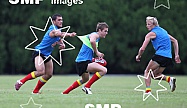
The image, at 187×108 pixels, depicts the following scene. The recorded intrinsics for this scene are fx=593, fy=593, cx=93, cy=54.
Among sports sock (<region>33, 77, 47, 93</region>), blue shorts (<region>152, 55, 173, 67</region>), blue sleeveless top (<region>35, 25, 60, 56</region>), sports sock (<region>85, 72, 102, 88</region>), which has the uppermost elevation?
blue sleeveless top (<region>35, 25, 60, 56</region>)

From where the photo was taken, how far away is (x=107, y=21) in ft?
101

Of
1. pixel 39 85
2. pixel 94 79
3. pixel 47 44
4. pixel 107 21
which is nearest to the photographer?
pixel 47 44

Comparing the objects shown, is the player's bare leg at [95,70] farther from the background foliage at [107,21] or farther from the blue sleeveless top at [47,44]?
the background foliage at [107,21]

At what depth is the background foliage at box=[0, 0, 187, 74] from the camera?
30.7 metres

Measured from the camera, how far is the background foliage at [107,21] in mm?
30703

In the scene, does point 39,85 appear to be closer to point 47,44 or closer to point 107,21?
point 47,44

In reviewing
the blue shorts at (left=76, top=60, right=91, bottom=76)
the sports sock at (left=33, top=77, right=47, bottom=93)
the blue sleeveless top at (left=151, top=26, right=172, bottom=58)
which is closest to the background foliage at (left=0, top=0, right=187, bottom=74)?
the sports sock at (left=33, top=77, right=47, bottom=93)

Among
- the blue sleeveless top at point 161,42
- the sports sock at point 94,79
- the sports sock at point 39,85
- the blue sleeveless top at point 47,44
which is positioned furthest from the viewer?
the sports sock at point 39,85

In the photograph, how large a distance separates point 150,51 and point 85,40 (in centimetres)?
1742

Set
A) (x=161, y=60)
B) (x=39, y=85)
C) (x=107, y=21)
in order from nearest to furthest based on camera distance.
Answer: (x=161, y=60) < (x=39, y=85) < (x=107, y=21)

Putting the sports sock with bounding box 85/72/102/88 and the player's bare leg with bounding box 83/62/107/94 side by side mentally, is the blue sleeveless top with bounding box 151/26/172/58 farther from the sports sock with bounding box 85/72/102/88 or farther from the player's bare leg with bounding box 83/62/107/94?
the sports sock with bounding box 85/72/102/88

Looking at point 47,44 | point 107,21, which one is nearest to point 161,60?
point 47,44

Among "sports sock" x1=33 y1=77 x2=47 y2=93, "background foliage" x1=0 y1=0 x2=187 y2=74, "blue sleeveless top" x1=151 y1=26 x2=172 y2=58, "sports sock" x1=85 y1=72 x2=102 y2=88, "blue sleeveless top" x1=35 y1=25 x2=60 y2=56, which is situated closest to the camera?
"blue sleeveless top" x1=151 y1=26 x2=172 y2=58

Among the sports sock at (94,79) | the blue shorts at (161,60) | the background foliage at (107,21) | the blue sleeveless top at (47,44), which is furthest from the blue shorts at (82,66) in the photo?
the background foliage at (107,21)
